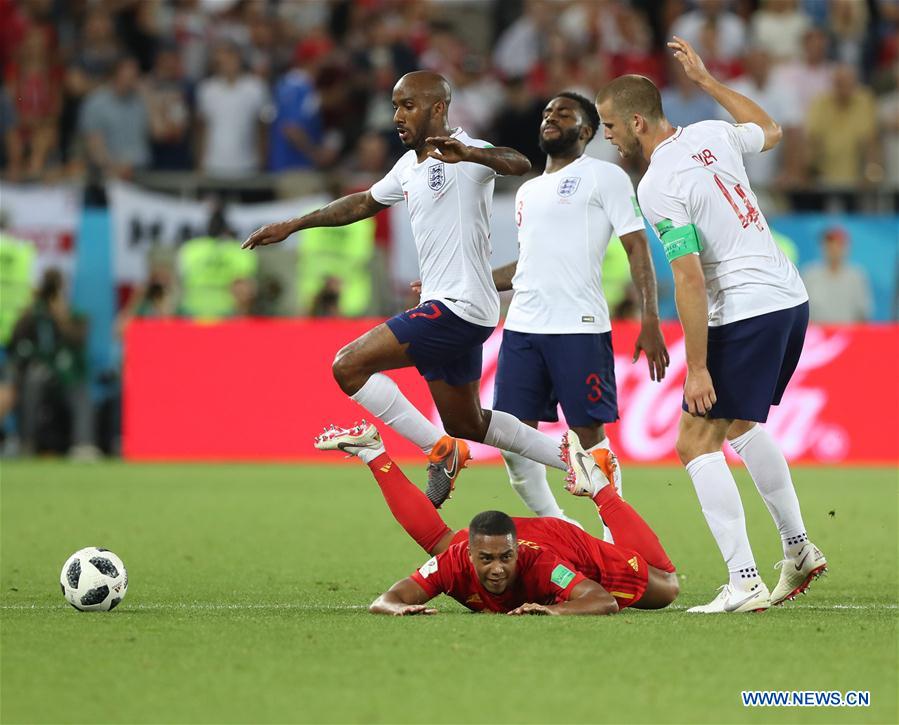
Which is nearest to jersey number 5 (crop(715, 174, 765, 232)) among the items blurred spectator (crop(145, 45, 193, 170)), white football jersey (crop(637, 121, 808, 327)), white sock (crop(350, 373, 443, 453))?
white football jersey (crop(637, 121, 808, 327))

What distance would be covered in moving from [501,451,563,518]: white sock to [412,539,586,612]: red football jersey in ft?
5.29

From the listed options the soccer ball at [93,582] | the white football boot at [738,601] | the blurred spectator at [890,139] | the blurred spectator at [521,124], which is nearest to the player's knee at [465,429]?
the white football boot at [738,601]

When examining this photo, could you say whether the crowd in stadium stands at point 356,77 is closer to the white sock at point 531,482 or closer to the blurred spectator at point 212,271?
the blurred spectator at point 212,271

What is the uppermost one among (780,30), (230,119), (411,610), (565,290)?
(780,30)

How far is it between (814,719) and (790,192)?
1335 cm

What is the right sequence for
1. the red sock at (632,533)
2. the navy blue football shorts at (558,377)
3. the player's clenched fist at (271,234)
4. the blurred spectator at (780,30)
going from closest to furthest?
the red sock at (632,533) → the player's clenched fist at (271,234) → the navy blue football shorts at (558,377) → the blurred spectator at (780,30)

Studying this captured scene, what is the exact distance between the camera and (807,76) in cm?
1831

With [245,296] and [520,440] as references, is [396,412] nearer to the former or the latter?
[520,440]

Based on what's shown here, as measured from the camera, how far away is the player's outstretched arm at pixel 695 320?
6570 millimetres

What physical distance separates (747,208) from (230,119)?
470 inches

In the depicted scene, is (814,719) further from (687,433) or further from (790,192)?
(790,192)

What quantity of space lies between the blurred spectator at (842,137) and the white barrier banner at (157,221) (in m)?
5.64

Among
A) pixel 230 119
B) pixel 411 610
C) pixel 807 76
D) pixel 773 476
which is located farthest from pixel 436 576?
pixel 807 76

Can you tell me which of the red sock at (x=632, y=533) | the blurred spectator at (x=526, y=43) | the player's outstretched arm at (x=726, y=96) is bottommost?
the red sock at (x=632, y=533)
